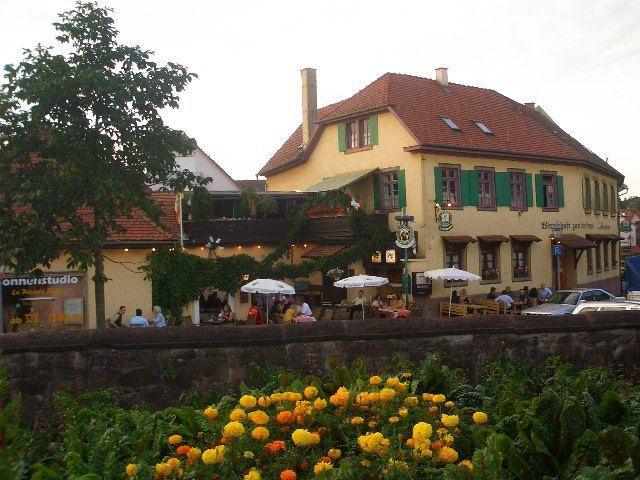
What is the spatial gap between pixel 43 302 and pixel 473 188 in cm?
1617

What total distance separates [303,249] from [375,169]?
4060 millimetres

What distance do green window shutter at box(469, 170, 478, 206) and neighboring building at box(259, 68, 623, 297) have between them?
0.14ft

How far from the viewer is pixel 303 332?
7.63 m

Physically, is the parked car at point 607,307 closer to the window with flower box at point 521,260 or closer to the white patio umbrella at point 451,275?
the white patio umbrella at point 451,275

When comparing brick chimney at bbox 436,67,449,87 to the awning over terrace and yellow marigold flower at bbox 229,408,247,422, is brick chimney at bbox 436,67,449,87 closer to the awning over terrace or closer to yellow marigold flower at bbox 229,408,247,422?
the awning over terrace

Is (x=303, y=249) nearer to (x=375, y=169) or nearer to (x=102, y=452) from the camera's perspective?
(x=375, y=169)

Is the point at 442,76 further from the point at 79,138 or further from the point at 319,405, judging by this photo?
the point at 319,405

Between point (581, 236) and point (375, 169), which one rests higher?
point (375, 169)

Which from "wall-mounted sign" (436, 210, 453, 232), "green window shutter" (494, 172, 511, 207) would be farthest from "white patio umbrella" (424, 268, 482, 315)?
"green window shutter" (494, 172, 511, 207)

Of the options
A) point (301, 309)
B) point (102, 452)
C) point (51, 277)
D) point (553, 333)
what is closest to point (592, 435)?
point (102, 452)

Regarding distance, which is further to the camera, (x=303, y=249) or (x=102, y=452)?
(x=303, y=249)

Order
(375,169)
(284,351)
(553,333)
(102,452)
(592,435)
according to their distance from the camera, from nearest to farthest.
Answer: (592,435)
(102,452)
(284,351)
(553,333)
(375,169)

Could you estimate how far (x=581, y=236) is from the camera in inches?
1355

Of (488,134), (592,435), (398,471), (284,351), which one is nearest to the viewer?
(398,471)
